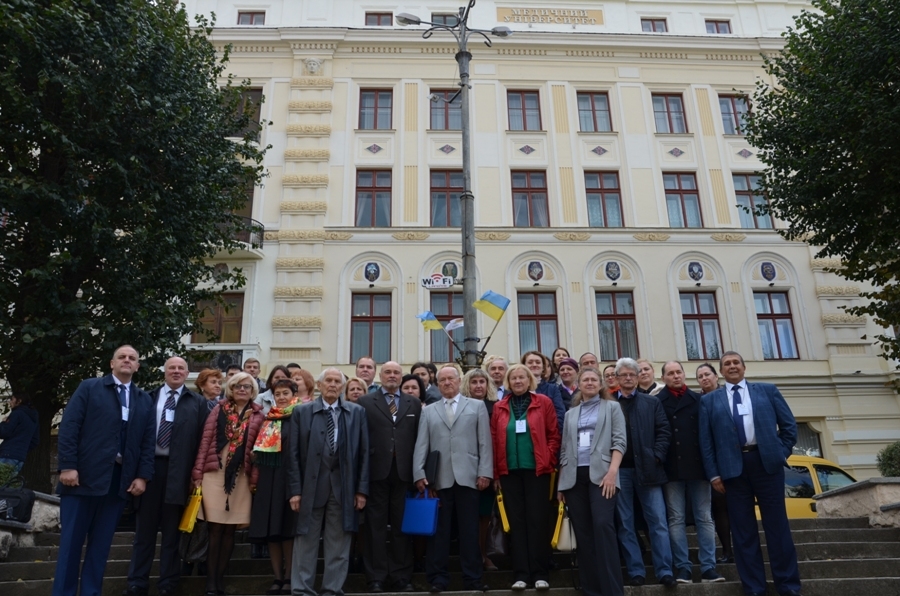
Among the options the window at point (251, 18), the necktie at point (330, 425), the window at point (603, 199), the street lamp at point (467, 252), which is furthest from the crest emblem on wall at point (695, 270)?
the window at point (251, 18)

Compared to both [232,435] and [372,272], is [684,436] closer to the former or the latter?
[232,435]

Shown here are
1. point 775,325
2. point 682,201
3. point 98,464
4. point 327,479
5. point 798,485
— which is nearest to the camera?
point 98,464

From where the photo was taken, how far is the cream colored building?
18.8 metres

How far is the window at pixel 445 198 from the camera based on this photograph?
65.8 ft

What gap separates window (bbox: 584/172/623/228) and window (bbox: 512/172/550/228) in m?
1.37

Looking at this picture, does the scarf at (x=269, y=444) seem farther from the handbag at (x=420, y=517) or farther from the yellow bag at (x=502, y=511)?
the yellow bag at (x=502, y=511)

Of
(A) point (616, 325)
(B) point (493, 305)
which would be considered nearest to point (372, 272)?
(A) point (616, 325)

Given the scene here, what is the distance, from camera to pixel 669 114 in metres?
21.7

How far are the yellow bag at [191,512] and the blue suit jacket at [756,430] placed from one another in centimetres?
504

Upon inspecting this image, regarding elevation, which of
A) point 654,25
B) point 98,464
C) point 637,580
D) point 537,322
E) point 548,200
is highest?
point 654,25

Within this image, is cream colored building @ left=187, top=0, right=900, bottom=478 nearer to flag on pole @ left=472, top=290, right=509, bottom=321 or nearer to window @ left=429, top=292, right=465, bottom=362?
window @ left=429, top=292, right=465, bottom=362

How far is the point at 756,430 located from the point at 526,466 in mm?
2303

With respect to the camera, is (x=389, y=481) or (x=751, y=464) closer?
(x=751, y=464)

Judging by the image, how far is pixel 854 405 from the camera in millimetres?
18469
